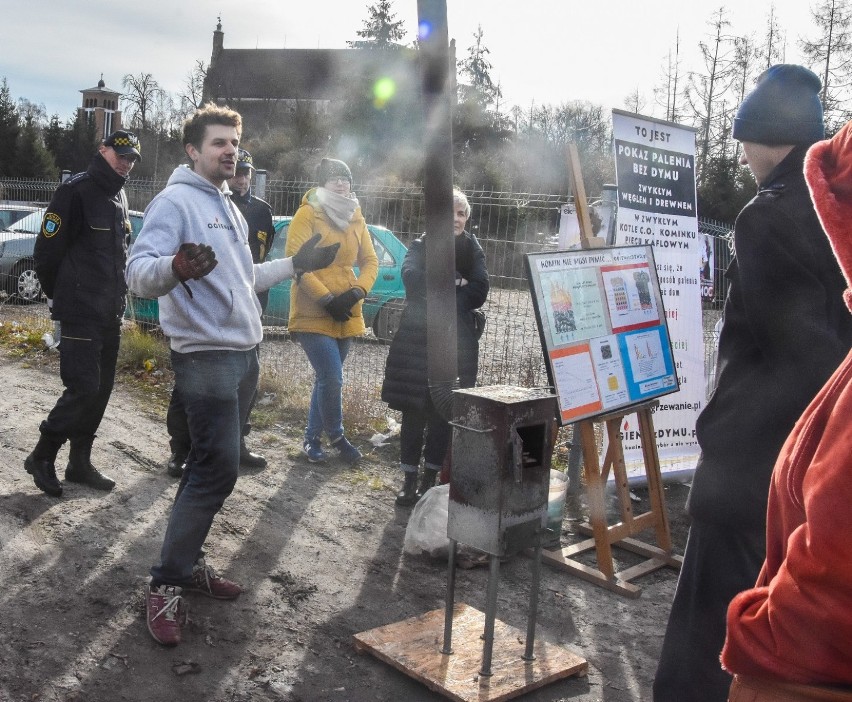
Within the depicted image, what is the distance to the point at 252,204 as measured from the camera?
6.98 meters

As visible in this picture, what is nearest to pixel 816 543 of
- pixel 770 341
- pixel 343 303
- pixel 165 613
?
pixel 770 341

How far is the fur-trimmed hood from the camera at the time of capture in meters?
1.37

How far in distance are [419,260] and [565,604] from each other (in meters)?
2.40

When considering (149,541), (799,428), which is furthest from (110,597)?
(799,428)

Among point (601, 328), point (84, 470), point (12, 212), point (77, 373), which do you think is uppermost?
point (12, 212)

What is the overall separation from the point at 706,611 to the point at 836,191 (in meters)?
1.63

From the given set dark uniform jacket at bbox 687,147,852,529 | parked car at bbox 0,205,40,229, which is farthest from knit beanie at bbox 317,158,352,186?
parked car at bbox 0,205,40,229

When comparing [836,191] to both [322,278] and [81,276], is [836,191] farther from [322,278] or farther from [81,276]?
[322,278]

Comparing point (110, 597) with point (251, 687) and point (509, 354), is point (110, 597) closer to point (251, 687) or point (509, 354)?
point (251, 687)

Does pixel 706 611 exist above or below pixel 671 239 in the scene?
below

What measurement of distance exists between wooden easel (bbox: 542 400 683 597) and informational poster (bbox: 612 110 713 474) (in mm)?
926

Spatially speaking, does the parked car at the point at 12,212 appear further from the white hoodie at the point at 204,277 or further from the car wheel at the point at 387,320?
the white hoodie at the point at 204,277

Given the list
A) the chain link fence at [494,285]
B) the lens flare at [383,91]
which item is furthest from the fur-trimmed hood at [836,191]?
the lens flare at [383,91]

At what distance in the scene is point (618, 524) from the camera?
16.8ft
